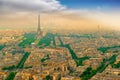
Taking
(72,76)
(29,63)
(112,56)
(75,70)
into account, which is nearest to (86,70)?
(75,70)

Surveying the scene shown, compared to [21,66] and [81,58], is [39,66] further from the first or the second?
[81,58]

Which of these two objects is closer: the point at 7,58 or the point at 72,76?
the point at 72,76

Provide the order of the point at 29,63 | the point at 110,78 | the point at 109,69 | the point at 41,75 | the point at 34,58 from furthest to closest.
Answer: the point at 34,58
the point at 29,63
the point at 109,69
the point at 41,75
the point at 110,78

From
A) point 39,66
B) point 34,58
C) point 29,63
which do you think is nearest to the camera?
point 39,66

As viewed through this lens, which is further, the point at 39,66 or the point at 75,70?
the point at 39,66

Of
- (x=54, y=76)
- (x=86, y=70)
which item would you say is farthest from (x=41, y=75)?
(x=86, y=70)

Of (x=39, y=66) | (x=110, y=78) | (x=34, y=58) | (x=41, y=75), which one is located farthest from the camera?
(x=34, y=58)

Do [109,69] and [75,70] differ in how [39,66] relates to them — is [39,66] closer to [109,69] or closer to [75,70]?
[75,70]

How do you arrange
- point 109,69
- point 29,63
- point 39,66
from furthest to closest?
point 29,63, point 39,66, point 109,69

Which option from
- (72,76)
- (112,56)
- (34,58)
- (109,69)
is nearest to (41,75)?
(72,76)
